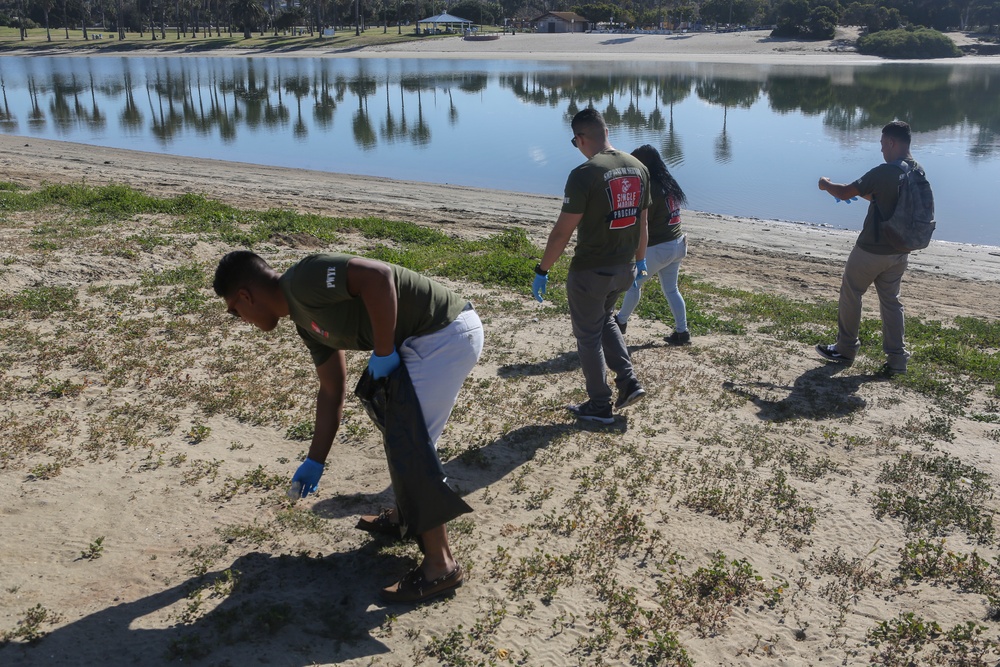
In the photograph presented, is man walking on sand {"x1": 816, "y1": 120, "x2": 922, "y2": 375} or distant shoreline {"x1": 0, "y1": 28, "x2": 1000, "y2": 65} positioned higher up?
distant shoreline {"x1": 0, "y1": 28, "x2": 1000, "y2": 65}

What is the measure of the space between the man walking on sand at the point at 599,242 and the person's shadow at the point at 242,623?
2200mm

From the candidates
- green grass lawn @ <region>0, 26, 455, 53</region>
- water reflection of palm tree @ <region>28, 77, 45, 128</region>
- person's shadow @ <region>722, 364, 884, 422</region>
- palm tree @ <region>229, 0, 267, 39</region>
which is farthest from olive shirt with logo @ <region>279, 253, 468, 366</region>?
palm tree @ <region>229, 0, 267, 39</region>

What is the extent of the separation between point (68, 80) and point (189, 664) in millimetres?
56686

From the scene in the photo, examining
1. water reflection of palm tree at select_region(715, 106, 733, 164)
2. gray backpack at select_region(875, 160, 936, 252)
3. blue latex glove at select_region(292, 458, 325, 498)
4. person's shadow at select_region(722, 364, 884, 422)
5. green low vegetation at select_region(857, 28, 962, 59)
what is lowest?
person's shadow at select_region(722, 364, 884, 422)

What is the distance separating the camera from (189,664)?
11.2 feet

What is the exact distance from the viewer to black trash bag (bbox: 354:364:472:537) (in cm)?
363

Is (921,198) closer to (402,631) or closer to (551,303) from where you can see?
(551,303)

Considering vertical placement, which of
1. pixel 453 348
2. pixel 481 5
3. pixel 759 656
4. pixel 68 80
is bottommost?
pixel 759 656

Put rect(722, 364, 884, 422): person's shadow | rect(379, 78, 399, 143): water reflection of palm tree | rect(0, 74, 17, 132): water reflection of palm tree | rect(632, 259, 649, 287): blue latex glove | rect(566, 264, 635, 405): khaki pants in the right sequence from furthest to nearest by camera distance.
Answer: rect(0, 74, 17, 132): water reflection of palm tree, rect(379, 78, 399, 143): water reflection of palm tree, rect(632, 259, 649, 287): blue latex glove, rect(722, 364, 884, 422): person's shadow, rect(566, 264, 635, 405): khaki pants

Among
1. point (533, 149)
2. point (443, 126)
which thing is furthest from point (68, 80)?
point (533, 149)

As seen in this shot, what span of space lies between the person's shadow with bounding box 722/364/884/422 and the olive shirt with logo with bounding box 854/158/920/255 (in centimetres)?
111

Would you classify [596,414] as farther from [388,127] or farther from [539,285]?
[388,127]

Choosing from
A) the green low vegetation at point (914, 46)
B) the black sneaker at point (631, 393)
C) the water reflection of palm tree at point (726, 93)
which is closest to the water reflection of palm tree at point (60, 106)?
the water reflection of palm tree at point (726, 93)

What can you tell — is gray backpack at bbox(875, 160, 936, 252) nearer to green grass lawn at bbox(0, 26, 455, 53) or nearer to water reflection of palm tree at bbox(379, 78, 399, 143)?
water reflection of palm tree at bbox(379, 78, 399, 143)
